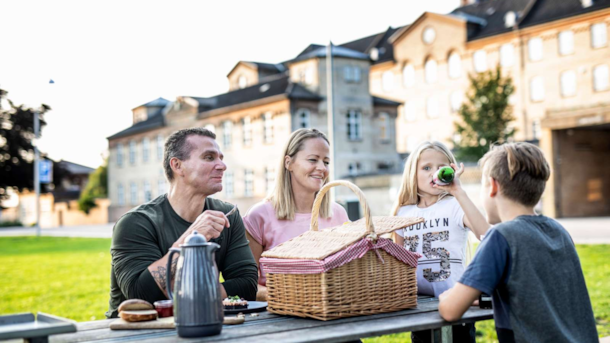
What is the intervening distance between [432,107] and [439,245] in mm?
54706

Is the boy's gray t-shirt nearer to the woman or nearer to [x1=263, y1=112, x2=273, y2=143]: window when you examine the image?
the woman

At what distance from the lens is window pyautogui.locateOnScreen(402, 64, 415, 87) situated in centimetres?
5873

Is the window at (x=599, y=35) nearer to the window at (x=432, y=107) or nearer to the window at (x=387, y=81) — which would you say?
the window at (x=432, y=107)

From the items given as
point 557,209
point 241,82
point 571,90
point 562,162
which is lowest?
point 557,209

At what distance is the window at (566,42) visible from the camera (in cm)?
4719

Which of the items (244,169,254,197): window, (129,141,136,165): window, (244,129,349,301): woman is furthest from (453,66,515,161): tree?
(129,141,136,165): window

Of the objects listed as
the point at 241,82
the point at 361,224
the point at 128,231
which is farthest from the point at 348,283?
the point at 241,82

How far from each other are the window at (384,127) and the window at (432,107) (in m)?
9.31

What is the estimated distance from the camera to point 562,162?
3731 centimetres

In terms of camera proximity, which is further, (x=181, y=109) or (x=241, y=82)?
(x=241, y=82)

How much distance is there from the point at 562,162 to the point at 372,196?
1032 cm

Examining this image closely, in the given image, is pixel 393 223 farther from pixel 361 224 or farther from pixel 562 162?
pixel 562 162

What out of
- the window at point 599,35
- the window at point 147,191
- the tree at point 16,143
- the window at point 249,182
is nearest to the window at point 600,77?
the window at point 599,35

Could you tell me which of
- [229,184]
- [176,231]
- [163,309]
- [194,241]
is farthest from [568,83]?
[194,241]
